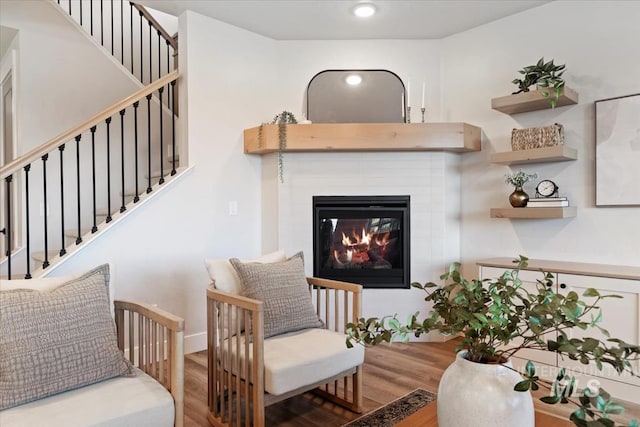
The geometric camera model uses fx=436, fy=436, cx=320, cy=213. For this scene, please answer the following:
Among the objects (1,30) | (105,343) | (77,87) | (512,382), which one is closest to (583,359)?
(512,382)

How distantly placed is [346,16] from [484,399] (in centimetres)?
318

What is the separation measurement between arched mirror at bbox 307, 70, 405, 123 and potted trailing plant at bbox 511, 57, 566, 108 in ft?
3.58

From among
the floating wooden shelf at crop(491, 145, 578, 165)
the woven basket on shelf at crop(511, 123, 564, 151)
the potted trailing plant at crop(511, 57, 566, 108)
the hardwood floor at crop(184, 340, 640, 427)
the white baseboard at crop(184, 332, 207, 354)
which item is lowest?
the hardwood floor at crop(184, 340, 640, 427)

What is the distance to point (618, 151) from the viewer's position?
2.93 metres

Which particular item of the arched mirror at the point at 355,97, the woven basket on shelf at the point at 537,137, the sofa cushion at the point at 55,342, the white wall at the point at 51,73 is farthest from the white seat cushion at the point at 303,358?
the white wall at the point at 51,73

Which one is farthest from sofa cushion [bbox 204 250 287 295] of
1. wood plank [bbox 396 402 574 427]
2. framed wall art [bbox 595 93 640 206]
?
framed wall art [bbox 595 93 640 206]

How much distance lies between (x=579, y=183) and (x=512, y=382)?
252 centimetres

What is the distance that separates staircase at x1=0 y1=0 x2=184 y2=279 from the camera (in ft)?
11.0

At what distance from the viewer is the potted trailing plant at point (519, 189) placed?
3.25 meters

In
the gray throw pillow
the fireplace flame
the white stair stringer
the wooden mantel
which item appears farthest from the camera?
the fireplace flame

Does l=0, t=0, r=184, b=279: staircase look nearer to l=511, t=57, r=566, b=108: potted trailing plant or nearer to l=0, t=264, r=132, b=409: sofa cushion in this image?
l=0, t=264, r=132, b=409: sofa cushion

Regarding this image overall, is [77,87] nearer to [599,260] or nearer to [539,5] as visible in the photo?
[539,5]

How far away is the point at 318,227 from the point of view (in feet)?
12.2

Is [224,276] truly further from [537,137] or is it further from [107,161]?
[537,137]
